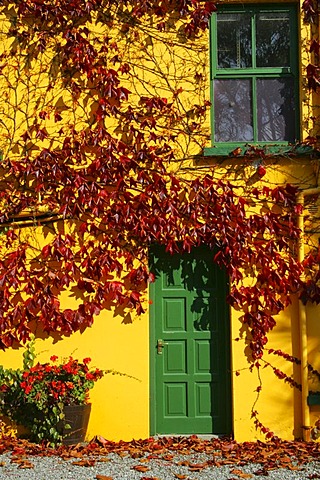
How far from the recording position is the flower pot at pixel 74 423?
666cm

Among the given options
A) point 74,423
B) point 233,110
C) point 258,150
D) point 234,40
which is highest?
point 234,40

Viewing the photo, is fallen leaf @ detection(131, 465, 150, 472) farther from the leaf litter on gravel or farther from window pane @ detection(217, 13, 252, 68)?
window pane @ detection(217, 13, 252, 68)

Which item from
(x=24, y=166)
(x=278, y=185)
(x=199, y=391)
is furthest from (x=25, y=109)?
(x=199, y=391)

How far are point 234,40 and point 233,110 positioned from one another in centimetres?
85

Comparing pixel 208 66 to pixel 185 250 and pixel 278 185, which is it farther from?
pixel 185 250

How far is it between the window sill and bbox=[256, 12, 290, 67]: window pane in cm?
108

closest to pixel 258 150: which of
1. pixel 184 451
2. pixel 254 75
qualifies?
pixel 254 75

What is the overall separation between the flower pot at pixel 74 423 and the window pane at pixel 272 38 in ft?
14.6

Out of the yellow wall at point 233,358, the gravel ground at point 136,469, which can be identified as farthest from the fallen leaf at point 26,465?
the yellow wall at point 233,358

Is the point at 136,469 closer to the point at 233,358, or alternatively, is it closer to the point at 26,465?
the point at 26,465

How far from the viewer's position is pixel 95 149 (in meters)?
7.39

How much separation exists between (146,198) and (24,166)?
57.6 inches

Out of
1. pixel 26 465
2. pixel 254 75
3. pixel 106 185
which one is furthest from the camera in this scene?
pixel 254 75

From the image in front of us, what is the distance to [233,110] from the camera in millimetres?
7559
